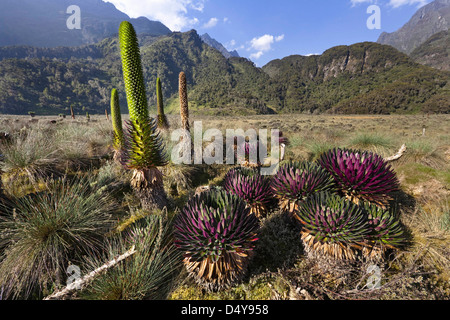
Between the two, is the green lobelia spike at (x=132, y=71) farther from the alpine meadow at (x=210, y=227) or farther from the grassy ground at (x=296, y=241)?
the grassy ground at (x=296, y=241)

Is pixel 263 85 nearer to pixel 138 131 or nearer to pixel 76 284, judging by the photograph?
pixel 138 131

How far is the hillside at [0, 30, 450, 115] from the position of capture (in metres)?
56.6

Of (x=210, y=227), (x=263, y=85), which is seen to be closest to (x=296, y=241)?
(x=210, y=227)

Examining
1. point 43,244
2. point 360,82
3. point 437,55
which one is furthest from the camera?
point 437,55

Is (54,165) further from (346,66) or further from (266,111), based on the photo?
(346,66)

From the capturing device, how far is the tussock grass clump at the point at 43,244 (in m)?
2.38

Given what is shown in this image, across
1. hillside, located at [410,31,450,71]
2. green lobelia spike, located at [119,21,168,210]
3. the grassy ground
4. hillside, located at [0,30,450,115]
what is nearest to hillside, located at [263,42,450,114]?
hillside, located at [0,30,450,115]

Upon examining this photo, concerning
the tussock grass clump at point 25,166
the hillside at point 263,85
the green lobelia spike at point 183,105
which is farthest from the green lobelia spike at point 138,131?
the hillside at point 263,85

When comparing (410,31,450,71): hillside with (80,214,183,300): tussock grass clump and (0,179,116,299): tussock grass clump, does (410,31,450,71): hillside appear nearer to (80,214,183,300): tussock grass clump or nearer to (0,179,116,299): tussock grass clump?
(80,214,183,300): tussock grass clump

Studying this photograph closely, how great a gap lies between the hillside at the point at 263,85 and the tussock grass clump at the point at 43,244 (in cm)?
5070

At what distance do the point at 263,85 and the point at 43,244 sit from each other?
107 m

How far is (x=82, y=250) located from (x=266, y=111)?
227 ft

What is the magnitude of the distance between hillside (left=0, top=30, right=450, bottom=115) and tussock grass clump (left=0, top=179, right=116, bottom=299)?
50702mm

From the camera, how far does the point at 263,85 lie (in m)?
98.6
